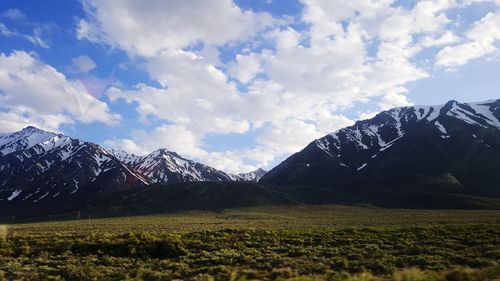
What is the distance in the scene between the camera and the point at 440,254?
2567cm

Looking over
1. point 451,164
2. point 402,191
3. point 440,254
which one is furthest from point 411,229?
point 451,164

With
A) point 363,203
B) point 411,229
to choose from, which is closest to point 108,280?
point 411,229

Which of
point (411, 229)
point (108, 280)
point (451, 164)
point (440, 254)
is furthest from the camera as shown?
point (451, 164)

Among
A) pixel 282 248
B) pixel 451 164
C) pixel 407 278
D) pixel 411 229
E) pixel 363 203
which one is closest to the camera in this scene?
pixel 407 278

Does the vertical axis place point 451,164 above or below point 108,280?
above

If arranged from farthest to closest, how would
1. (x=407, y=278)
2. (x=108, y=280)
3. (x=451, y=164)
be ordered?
(x=451, y=164) → (x=108, y=280) → (x=407, y=278)

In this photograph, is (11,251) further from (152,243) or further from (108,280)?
(108,280)

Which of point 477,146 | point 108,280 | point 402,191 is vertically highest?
point 477,146

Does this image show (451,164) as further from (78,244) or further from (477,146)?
(78,244)

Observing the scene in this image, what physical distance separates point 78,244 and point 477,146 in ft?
649

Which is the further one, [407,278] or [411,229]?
[411,229]

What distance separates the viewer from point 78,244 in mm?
31766

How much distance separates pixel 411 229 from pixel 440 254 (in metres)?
13.6

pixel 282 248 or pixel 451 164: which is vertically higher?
pixel 451 164
